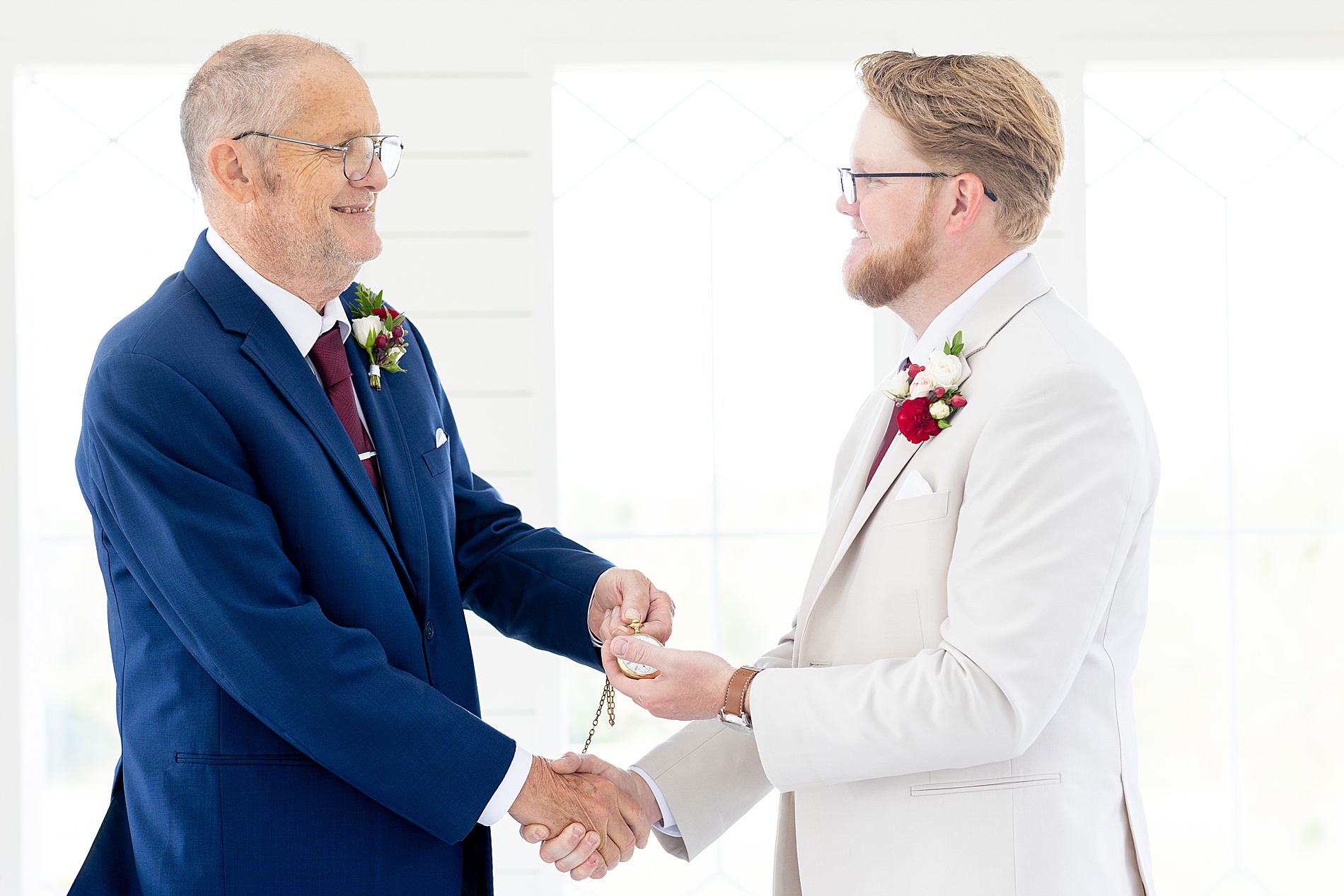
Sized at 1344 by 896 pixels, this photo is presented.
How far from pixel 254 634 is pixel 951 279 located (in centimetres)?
115

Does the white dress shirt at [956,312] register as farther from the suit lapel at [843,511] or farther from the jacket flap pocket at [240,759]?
the jacket flap pocket at [240,759]

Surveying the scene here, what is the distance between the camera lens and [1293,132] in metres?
3.06

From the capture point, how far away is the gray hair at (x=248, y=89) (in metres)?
1.61

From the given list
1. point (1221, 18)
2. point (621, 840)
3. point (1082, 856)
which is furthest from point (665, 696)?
point (1221, 18)

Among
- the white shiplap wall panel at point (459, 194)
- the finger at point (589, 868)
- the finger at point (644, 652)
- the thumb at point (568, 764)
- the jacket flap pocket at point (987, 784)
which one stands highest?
the white shiplap wall panel at point (459, 194)

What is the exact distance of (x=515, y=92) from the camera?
2.86 metres

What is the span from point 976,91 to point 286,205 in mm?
1074

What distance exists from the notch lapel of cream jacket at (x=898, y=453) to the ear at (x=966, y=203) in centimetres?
10

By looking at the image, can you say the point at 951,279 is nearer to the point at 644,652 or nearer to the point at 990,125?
the point at 990,125

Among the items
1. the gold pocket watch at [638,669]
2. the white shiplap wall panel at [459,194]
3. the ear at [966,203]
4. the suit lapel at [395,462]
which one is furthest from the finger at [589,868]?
the white shiplap wall panel at [459,194]

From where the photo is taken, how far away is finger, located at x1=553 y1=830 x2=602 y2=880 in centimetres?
174

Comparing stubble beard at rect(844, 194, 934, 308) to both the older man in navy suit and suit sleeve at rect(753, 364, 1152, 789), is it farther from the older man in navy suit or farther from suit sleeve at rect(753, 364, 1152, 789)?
the older man in navy suit

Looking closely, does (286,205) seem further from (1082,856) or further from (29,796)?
(29,796)

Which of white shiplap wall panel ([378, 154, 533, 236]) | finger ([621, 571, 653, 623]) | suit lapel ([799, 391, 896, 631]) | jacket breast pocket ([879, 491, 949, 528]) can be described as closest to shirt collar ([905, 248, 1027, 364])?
suit lapel ([799, 391, 896, 631])
